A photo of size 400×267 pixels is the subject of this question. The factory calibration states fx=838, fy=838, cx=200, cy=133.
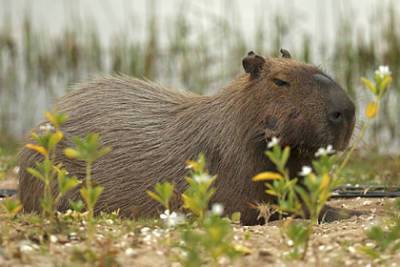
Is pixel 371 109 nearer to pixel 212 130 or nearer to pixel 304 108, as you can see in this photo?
pixel 304 108

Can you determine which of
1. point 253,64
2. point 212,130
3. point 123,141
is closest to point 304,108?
point 253,64

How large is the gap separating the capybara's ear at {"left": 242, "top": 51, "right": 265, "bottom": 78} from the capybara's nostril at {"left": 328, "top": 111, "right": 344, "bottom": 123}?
61cm

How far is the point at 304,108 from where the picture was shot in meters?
4.78

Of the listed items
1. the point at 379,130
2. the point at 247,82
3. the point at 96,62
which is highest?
the point at 247,82

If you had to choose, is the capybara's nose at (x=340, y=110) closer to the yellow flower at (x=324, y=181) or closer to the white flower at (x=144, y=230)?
the white flower at (x=144, y=230)

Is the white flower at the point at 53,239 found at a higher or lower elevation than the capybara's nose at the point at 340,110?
lower

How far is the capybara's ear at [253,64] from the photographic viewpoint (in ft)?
16.8

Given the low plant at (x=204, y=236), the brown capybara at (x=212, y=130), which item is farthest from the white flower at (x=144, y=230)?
the brown capybara at (x=212, y=130)

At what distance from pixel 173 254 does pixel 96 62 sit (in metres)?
10.1

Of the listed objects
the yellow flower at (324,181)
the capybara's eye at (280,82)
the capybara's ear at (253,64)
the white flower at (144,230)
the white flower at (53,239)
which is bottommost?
the white flower at (144,230)

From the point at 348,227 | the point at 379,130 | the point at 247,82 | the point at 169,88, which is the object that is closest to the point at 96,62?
the point at 379,130

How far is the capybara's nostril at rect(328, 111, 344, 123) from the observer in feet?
15.5

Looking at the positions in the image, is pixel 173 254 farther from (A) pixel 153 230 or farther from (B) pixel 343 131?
(B) pixel 343 131

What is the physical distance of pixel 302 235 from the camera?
3.15 m
